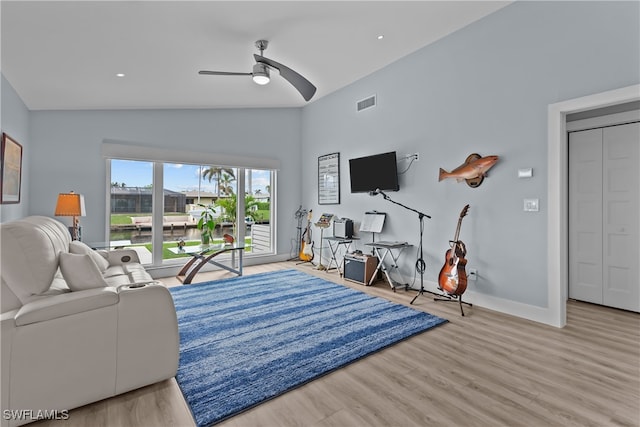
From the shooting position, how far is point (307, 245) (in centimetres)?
614

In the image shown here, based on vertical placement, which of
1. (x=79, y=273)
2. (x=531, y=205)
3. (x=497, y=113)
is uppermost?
(x=497, y=113)

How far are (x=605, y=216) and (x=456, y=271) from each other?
1.92 m

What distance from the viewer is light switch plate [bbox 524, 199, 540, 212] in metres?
3.06

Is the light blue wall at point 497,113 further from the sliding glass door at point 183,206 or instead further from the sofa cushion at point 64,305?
the sofa cushion at point 64,305

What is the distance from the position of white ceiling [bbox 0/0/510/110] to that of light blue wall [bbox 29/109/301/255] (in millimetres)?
271

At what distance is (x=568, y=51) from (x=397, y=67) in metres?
2.11

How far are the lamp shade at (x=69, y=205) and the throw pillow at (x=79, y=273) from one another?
7.16ft

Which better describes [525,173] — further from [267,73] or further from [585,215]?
[267,73]

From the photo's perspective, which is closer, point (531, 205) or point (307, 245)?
point (531, 205)

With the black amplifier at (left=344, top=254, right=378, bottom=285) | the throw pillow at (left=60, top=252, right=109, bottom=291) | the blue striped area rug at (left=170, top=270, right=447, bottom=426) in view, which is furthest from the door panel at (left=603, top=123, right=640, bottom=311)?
the throw pillow at (left=60, top=252, right=109, bottom=291)

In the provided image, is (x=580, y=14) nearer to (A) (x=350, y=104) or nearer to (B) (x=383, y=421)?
(A) (x=350, y=104)

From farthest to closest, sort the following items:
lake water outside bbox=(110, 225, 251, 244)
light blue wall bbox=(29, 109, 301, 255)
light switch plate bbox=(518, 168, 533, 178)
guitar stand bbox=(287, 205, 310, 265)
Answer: guitar stand bbox=(287, 205, 310, 265) < lake water outside bbox=(110, 225, 251, 244) < light blue wall bbox=(29, 109, 301, 255) < light switch plate bbox=(518, 168, 533, 178)

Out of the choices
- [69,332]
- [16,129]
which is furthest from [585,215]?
[16,129]

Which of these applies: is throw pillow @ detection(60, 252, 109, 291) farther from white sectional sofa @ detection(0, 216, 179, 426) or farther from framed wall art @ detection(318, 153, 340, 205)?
framed wall art @ detection(318, 153, 340, 205)
